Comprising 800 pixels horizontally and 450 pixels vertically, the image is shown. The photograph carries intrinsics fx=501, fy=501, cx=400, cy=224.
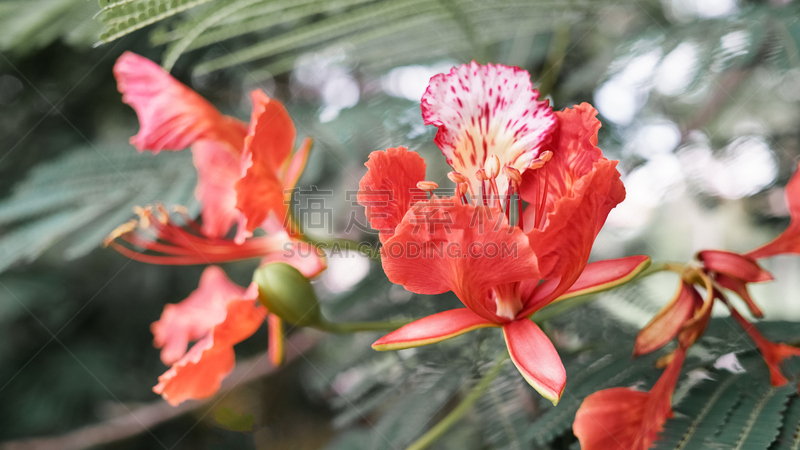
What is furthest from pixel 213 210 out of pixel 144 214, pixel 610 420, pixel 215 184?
pixel 610 420

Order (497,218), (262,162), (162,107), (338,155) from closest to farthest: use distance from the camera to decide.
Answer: (497,218) → (262,162) → (162,107) → (338,155)

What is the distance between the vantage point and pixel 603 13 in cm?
104

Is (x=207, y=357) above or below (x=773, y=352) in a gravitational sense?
below

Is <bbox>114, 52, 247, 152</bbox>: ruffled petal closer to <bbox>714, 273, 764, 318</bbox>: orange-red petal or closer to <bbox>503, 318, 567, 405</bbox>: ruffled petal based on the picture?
<bbox>503, 318, 567, 405</bbox>: ruffled petal

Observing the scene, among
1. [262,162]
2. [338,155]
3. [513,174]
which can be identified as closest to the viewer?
[513,174]

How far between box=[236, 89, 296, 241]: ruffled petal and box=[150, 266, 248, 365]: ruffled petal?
321mm

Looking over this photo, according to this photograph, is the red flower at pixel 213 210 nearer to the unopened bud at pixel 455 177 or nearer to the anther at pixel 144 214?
the anther at pixel 144 214

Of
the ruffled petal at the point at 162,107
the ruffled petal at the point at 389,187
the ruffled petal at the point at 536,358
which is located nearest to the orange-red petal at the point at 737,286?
the ruffled petal at the point at 536,358

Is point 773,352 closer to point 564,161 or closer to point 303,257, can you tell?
point 564,161

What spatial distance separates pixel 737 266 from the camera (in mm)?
604

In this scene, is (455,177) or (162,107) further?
(162,107)

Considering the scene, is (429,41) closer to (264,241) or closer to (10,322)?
(264,241)

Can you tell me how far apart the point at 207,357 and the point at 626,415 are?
21.3 inches

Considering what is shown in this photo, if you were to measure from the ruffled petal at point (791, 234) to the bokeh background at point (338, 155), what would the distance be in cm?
20
